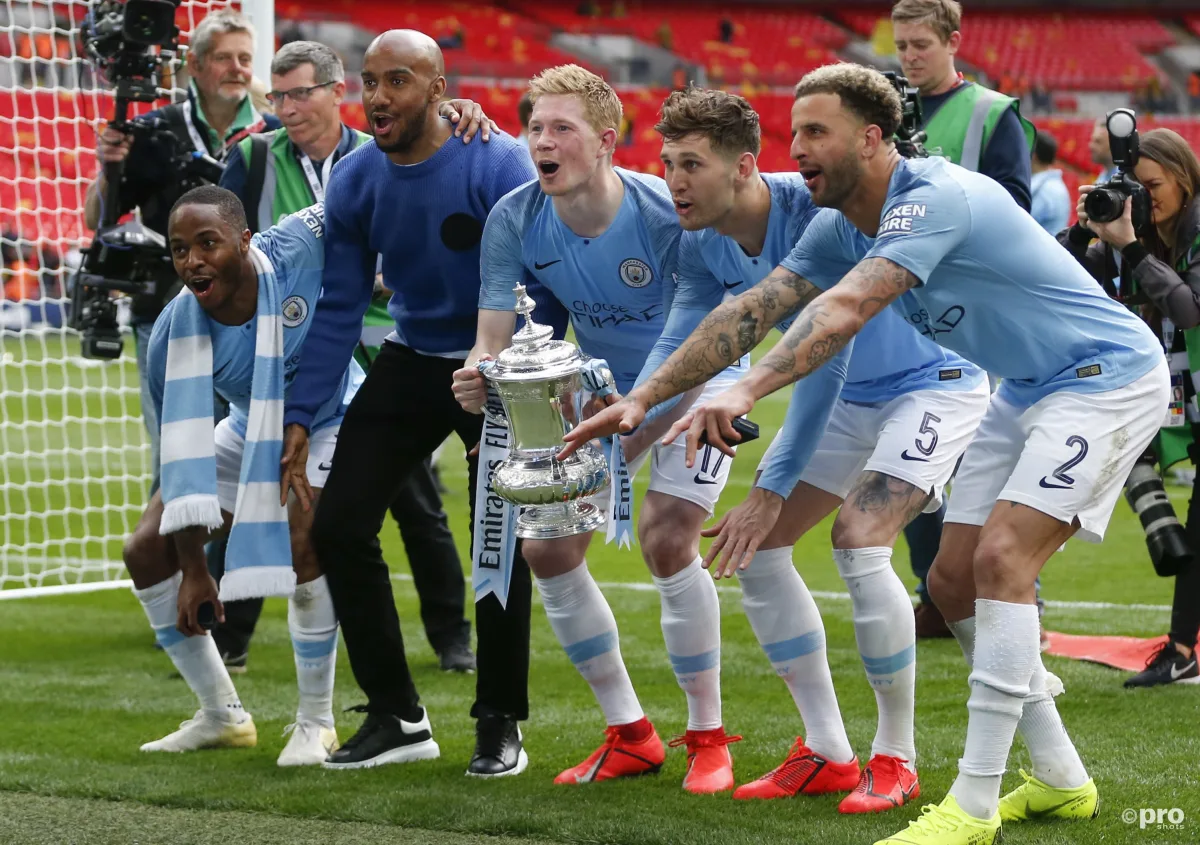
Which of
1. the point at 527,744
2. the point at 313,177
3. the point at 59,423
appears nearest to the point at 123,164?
the point at 313,177

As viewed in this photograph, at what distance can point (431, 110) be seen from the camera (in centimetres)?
425

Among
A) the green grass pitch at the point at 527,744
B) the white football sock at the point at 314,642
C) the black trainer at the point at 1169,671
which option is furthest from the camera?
the black trainer at the point at 1169,671

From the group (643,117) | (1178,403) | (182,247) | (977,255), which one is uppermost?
(977,255)

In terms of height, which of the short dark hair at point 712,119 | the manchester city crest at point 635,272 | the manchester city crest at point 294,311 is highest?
the short dark hair at point 712,119

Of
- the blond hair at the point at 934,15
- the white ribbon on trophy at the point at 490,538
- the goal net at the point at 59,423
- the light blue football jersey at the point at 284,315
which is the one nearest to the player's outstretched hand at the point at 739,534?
the white ribbon on trophy at the point at 490,538

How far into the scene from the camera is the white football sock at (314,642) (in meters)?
4.55

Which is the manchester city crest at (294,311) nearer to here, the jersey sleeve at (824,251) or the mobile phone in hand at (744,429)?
the jersey sleeve at (824,251)

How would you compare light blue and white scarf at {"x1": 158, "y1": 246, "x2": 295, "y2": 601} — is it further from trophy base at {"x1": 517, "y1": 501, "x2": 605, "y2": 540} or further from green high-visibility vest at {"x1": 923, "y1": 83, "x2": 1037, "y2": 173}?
green high-visibility vest at {"x1": 923, "y1": 83, "x2": 1037, "y2": 173}

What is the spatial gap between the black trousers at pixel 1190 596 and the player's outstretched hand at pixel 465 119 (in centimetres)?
267

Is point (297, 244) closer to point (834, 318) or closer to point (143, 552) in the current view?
point (143, 552)

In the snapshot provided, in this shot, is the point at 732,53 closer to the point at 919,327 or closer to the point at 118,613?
the point at 118,613

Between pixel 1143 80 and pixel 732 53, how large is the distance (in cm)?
917

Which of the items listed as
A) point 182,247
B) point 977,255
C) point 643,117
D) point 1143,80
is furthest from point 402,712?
point 1143,80

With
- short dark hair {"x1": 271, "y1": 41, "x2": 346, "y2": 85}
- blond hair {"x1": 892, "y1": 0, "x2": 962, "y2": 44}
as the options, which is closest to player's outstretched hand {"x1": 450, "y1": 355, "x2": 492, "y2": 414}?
short dark hair {"x1": 271, "y1": 41, "x2": 346, "y2": 85}
